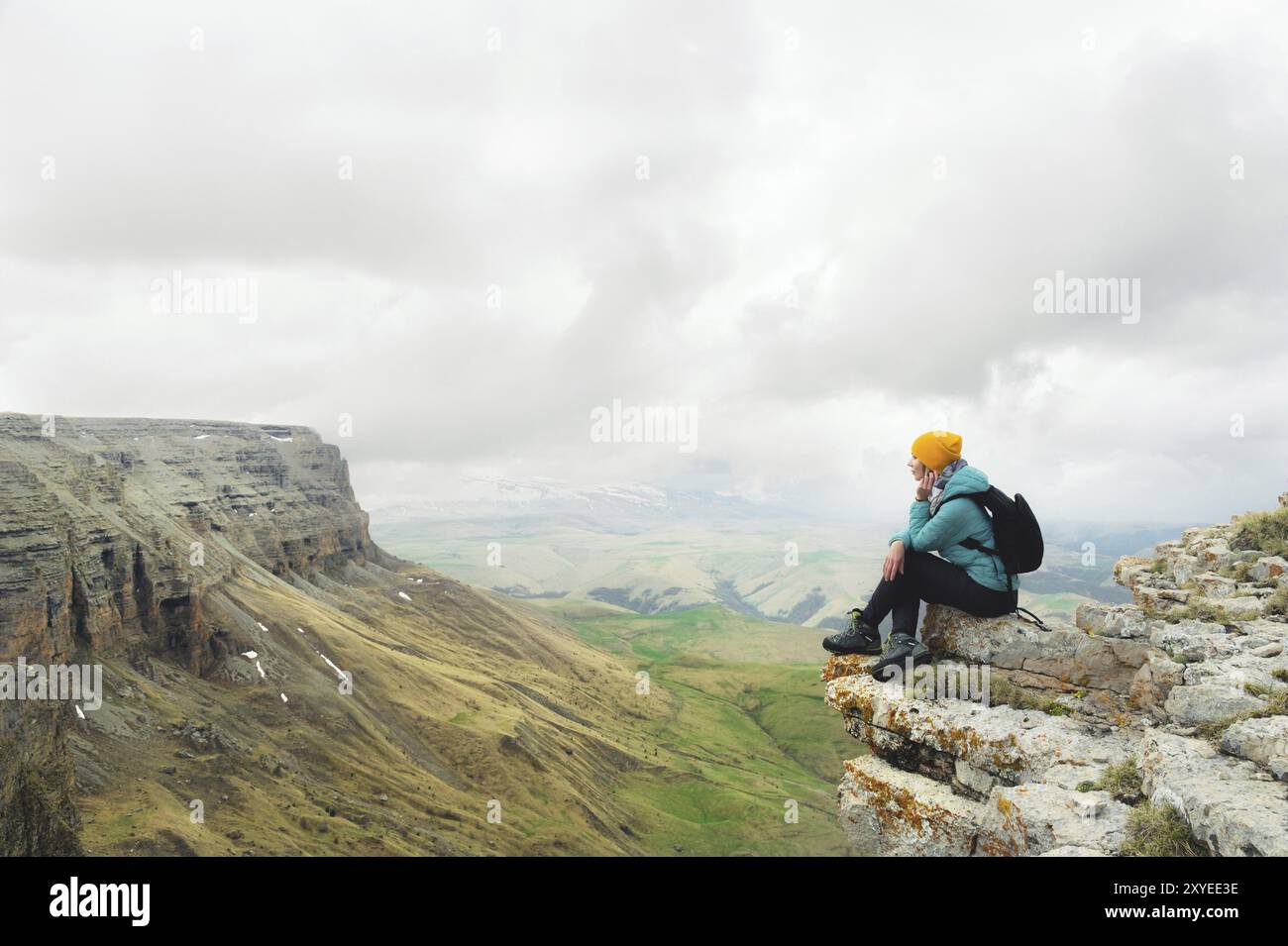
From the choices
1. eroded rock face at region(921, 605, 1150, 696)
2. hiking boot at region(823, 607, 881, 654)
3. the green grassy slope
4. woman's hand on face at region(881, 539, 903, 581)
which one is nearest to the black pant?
woman's hand on face at region(881, 539, 903, 581)

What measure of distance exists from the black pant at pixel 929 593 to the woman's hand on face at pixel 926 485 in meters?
1.10

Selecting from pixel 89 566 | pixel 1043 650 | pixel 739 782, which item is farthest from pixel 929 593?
pixel 739 782

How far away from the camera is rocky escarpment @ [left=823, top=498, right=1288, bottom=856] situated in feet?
24.5

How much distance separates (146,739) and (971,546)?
79.8 m

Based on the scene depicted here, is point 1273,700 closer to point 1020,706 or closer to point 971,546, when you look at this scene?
point 1020,706

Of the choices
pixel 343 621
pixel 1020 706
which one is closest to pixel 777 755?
pixel 343 621

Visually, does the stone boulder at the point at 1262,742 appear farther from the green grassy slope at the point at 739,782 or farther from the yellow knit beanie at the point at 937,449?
the green grassy slope at the point at 739,782

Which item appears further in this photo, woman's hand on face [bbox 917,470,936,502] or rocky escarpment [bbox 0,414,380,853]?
rocky escarpment [bbox 0,414,380,853]

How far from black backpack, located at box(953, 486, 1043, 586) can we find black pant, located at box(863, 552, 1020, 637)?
0.50m

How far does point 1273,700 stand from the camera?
841 cm

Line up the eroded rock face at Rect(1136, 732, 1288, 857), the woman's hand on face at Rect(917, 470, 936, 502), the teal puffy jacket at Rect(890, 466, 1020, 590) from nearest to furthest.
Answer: the eroded rock face at Rect(1136, 732, 1288, 857), the teal puffy jacket at Rect(890, 466, 1020, 590), the woman's hand on face at Rect(917, 470, 936, 502)

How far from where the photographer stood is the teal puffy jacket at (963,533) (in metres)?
10.8

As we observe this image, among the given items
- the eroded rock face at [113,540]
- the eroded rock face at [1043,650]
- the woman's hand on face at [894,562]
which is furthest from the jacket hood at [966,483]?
the eroded rock face at [113,540]

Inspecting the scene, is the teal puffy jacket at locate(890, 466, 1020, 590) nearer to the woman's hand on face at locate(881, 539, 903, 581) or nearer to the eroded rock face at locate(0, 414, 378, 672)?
the woman's hand on face at locate(881, 539, 903, 581)
